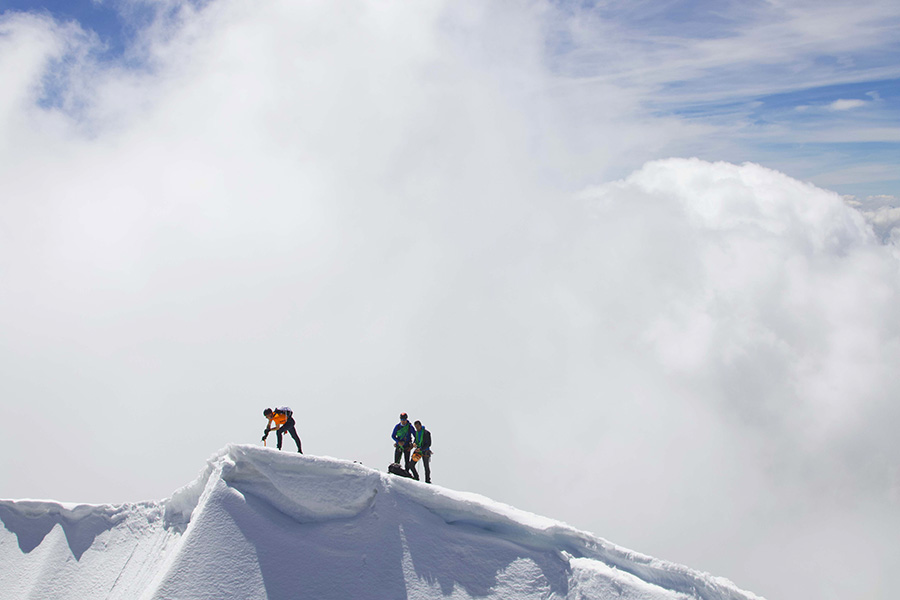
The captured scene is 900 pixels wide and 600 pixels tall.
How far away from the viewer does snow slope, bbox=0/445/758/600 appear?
1383 centimetres

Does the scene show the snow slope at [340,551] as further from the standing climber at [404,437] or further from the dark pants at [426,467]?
the standing climber at [404,437]

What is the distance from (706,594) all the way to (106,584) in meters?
17.6

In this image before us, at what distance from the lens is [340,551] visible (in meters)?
14.8

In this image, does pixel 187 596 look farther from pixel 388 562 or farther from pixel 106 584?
pixel 106 584

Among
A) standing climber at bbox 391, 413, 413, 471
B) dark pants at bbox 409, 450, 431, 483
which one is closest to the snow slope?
dark pants at bbox 409, 450, 431, 483

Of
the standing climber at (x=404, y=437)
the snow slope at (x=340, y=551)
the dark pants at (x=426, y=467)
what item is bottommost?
the snow slope at (x=340, y=551)

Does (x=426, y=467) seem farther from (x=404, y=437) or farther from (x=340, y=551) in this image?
(x=340, y=551)

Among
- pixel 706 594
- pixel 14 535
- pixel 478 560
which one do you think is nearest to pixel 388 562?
pixel 478 560

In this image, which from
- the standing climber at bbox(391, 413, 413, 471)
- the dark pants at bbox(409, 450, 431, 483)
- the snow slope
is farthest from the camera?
the standing climber at bbox(391, 413, 413, 471)

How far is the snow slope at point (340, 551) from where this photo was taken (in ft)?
→ 45.4

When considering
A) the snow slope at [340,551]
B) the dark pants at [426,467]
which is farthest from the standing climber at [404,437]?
the snow slope at [340,551]

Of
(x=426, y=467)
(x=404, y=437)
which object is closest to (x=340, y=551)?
(x=404, y=437)

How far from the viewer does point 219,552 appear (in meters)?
13.8

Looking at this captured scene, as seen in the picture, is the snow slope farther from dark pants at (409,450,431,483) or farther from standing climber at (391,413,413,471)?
standing climber at (391,413,413,471)
